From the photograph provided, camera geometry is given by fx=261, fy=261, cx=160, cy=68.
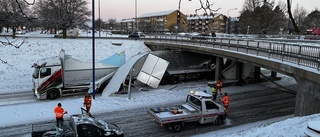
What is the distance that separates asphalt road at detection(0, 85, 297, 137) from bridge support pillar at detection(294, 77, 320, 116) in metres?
2.54

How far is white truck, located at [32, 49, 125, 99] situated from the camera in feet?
58.3

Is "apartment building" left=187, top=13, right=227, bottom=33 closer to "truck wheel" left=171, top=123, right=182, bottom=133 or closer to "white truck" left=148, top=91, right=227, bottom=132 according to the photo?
"white truck" left=148, top=91, right=227, bottom=132

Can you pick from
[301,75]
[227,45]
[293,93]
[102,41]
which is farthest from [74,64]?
[102,41]

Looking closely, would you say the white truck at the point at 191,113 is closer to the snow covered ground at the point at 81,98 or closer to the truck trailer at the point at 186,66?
the snow covered ground at the point at 81,98

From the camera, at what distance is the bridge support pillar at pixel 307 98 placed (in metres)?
10.8

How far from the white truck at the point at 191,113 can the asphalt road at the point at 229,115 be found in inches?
15.2

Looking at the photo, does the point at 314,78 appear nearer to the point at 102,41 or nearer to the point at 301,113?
the point at 301,113

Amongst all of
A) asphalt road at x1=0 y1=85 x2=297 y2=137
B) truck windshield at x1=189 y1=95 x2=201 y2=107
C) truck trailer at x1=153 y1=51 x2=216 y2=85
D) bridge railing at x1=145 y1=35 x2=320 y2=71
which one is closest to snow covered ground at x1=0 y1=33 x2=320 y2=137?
asphalt road at x1=0 y1=85 x2=297 y2=137

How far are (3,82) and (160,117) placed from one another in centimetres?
1779

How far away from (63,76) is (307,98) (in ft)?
49.5

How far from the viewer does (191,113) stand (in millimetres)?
12023

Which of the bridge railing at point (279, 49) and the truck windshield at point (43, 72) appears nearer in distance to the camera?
the bridge railing at point (279, 49)

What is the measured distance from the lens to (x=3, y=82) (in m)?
22.7

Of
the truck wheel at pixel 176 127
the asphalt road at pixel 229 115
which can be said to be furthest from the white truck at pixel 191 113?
the asphalt road at pixel 229 115
